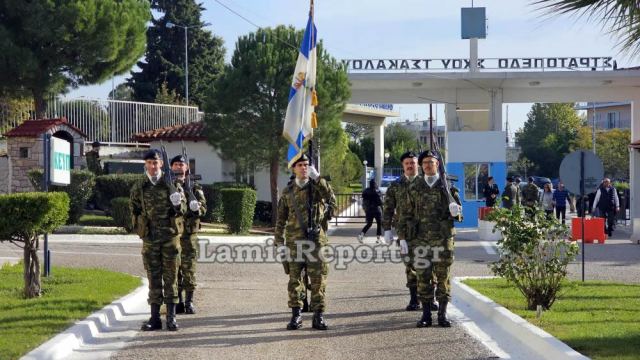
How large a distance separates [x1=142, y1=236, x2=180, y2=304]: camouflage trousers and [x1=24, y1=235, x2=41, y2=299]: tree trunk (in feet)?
7.36

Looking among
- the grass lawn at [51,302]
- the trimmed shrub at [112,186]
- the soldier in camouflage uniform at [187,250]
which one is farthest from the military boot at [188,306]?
the trimmed shrub at [112,186]

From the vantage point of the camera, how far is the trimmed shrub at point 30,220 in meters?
11.3

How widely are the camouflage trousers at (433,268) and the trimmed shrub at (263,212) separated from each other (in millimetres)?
23477

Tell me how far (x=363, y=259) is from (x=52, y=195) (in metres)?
9.79

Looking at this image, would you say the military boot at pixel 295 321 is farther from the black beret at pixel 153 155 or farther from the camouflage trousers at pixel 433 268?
the black beret at pixel 153 155

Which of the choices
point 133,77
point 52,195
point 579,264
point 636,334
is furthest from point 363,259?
point 133,77

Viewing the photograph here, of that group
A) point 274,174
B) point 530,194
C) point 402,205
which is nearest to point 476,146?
point 530,194

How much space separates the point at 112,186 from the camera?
27.8 m

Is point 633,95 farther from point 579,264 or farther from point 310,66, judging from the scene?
point 310,66

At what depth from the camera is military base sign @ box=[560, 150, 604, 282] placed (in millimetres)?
15094

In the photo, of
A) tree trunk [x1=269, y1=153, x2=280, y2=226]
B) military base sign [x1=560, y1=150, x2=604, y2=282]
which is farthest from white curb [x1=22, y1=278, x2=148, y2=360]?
tree trunk [x1=269, y1=153, x2=280, y2=226]

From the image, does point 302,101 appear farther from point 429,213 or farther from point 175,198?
point 175,198

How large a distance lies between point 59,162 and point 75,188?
11793mm

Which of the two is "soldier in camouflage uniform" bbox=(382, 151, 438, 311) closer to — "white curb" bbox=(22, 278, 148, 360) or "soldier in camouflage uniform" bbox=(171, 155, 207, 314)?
"soldier in camouflage uniform" bbox=(171, 155, 207, 314)
